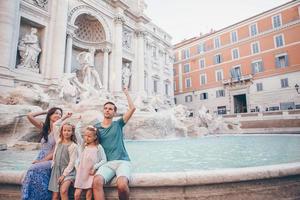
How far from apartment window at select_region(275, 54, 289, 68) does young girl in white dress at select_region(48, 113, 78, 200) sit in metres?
23.7

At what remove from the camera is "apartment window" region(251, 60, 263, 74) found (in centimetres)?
2218

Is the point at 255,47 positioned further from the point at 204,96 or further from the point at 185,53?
the point at 185,53

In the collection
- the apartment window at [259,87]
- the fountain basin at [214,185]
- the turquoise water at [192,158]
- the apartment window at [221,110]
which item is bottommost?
the turquoise water at [192,158]

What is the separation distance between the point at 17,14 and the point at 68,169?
1166 centimetres

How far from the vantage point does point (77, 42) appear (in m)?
15.4

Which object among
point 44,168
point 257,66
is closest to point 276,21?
point 257,66

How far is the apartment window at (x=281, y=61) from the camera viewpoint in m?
20.5

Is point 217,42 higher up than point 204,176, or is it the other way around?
point 217,42

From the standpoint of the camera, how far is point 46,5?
12.4 m

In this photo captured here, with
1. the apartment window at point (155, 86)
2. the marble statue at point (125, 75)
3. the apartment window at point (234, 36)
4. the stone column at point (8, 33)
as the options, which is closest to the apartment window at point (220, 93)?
the apartment window at point (234, 36)

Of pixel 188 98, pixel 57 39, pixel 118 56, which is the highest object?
pixel 118 56

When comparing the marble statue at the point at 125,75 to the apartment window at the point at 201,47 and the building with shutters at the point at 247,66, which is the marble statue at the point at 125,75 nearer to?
the building with shutters at the point at 247,66

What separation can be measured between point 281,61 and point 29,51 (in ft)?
73.0

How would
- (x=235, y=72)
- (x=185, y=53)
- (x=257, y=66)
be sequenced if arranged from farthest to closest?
(x=185, y=53) < (x=235, y=72) < (x=257, y=66)
